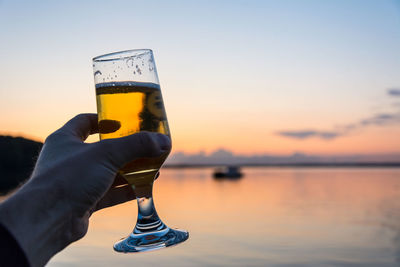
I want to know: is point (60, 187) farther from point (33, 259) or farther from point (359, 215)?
point (359, 215)

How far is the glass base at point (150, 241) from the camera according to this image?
1669 mm

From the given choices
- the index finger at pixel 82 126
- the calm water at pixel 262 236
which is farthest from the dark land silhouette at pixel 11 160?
the index finger at pixel 82 126

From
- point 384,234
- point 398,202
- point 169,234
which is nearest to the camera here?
point 169,234

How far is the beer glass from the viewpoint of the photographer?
5.80ft

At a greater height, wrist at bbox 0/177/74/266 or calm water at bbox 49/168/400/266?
wrist at bbox 0/177/74/266

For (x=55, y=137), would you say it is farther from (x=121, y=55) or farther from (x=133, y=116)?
(x=121, y=55)

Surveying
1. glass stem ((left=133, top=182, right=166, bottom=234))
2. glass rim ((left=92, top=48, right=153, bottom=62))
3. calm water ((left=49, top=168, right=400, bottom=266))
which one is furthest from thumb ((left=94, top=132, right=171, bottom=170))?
calm water ((left=49, top=168, right=400, bottom=266))

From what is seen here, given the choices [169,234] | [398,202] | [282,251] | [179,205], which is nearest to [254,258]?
[282,251]

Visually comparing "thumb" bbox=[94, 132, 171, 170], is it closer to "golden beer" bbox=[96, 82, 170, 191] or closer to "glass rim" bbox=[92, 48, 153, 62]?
"golden beer" bbox=[96, 82, 170, 191]

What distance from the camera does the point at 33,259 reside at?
1.37 meters

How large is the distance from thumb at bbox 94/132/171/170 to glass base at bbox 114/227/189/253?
0.35 meters

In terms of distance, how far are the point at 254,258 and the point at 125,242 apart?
1176 centimetres

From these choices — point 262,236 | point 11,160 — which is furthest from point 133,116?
point 11,160

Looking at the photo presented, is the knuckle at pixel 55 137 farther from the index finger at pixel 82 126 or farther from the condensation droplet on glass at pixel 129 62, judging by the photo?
the condensation droplet on glass at pixel 129 62
